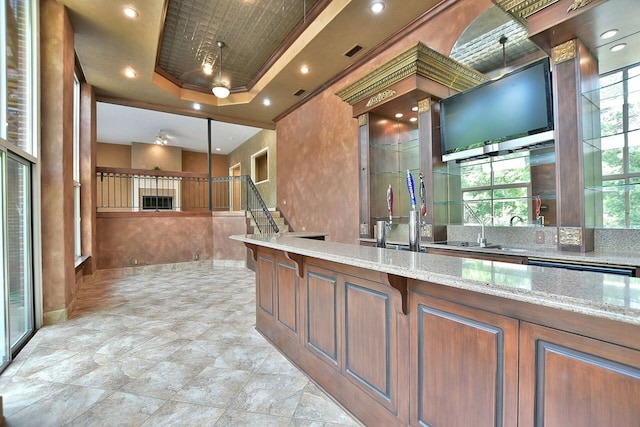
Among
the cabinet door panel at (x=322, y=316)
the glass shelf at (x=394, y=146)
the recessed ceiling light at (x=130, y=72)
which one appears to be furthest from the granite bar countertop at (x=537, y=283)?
the recessed ceiling light at (x=130, y=72)

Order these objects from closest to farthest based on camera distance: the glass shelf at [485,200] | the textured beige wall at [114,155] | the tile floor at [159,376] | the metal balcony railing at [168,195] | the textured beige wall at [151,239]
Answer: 1. the tile floor at [159,376]
2. the glass shelf at [485,200]
3. the textured beige wall at [151,239]
4. the metal balcony railing at [168,195]
5. the textured beige wall at [114,155]

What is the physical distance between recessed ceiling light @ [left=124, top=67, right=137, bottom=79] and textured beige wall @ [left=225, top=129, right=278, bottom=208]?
14.9ft

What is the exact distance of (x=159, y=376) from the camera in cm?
230

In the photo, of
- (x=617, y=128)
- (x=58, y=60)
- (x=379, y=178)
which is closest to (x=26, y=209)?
(x=58, y=60)

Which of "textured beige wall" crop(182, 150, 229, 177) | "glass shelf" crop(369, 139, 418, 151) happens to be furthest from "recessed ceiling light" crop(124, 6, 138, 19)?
"textured beige wall" crop(182, 150, 229, 177)

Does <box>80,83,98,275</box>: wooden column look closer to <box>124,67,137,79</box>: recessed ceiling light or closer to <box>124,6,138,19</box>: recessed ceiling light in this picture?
<box>124,67,137,79</box>: recessed ceiling light

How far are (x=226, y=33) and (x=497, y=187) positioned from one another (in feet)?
15.4

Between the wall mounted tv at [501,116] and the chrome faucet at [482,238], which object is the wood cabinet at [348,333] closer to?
the chrome faucet at [482,238]

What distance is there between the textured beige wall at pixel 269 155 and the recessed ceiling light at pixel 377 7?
612cm

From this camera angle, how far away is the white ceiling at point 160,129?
28.4 feet

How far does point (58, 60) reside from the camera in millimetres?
3516

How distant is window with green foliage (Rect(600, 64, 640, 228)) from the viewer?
Answer: 2477 millimetres

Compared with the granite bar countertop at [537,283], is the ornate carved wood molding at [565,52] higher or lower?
higher

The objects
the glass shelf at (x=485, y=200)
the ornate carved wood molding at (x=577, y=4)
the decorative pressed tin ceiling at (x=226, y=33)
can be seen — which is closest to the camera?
the ornate carved wood molding at (x=577, y=4)
